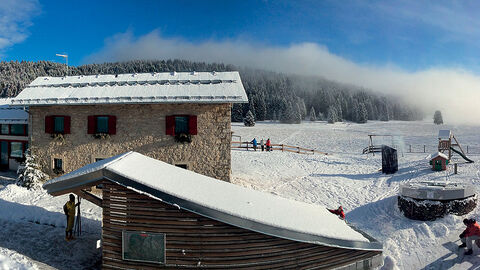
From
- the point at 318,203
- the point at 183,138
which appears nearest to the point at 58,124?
the point at 183,138

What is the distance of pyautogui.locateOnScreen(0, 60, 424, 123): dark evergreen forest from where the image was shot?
95.2 metres

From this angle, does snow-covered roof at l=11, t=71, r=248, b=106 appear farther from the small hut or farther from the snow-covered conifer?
the snow-covered conifer

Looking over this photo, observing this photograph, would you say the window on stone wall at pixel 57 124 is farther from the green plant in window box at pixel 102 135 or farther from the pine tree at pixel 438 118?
the pine tree at pixel 438 118

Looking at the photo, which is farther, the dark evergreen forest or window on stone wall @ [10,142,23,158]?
the dark evergreen forest

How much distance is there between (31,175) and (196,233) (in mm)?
13976

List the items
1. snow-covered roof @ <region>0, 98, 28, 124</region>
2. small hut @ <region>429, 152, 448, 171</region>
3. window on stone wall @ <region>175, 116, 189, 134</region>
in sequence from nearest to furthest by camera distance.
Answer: window on stone wall @ <region>175, 116, 189, 134</region> < small hut @ <region>429, 152, 448, 171</region> < snow-covered roof @ <region>0, 98, 28, 124</region>

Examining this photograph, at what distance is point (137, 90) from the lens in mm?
17656

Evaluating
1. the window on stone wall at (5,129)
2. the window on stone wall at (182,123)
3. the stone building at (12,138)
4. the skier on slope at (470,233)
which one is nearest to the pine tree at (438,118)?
the window on stone wall at (182,123)

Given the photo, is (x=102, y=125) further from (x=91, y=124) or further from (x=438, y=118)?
(x=438, y=118)

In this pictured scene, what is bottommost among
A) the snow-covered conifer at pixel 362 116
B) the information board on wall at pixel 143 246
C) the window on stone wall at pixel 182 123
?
the information board on wall at pixel 143 246

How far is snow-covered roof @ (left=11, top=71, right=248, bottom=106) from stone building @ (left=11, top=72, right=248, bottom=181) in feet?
0.17

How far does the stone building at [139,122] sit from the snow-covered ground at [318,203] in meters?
2.80

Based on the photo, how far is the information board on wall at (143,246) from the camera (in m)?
7.40

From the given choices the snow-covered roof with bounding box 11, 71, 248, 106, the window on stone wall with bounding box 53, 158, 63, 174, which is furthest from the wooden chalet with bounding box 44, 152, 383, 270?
the window on stone wall with bounding box 53, 158, 63, 174
